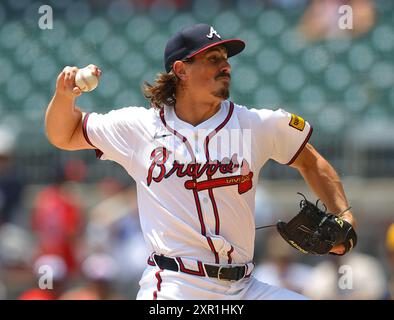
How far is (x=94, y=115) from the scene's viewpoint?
11.8 feet

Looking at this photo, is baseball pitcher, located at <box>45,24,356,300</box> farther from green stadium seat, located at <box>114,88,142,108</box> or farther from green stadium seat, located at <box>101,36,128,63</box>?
green stadium seat, located at <box>101,36,128,63</box>

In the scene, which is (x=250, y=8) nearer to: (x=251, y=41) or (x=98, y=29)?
(x=251, y=41)

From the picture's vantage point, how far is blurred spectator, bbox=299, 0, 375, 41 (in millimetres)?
6898

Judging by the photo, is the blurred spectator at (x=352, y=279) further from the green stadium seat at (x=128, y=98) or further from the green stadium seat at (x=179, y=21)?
the green stadium seat at (x=179, y=21)

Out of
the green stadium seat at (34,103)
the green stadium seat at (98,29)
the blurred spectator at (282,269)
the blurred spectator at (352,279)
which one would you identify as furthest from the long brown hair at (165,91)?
the green stadium seat at (98,29)

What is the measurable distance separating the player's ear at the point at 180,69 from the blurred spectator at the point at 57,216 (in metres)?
2.95

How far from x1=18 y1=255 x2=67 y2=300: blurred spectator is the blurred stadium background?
0.03 metres

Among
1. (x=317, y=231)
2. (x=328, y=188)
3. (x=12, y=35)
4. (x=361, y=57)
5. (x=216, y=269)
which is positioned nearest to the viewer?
(x=216, y=269)

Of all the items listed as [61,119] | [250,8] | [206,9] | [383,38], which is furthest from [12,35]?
[61,119]

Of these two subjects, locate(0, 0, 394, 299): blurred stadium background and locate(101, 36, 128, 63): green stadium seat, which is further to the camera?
locate(101, 36, 128, 63): green stadium seat

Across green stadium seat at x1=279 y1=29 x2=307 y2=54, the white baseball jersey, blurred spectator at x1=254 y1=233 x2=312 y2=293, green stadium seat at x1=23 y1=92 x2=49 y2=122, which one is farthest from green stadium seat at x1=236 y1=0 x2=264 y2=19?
the white baseball jersey

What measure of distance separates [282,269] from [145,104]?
2014mm

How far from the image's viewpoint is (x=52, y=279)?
18.4 ft
